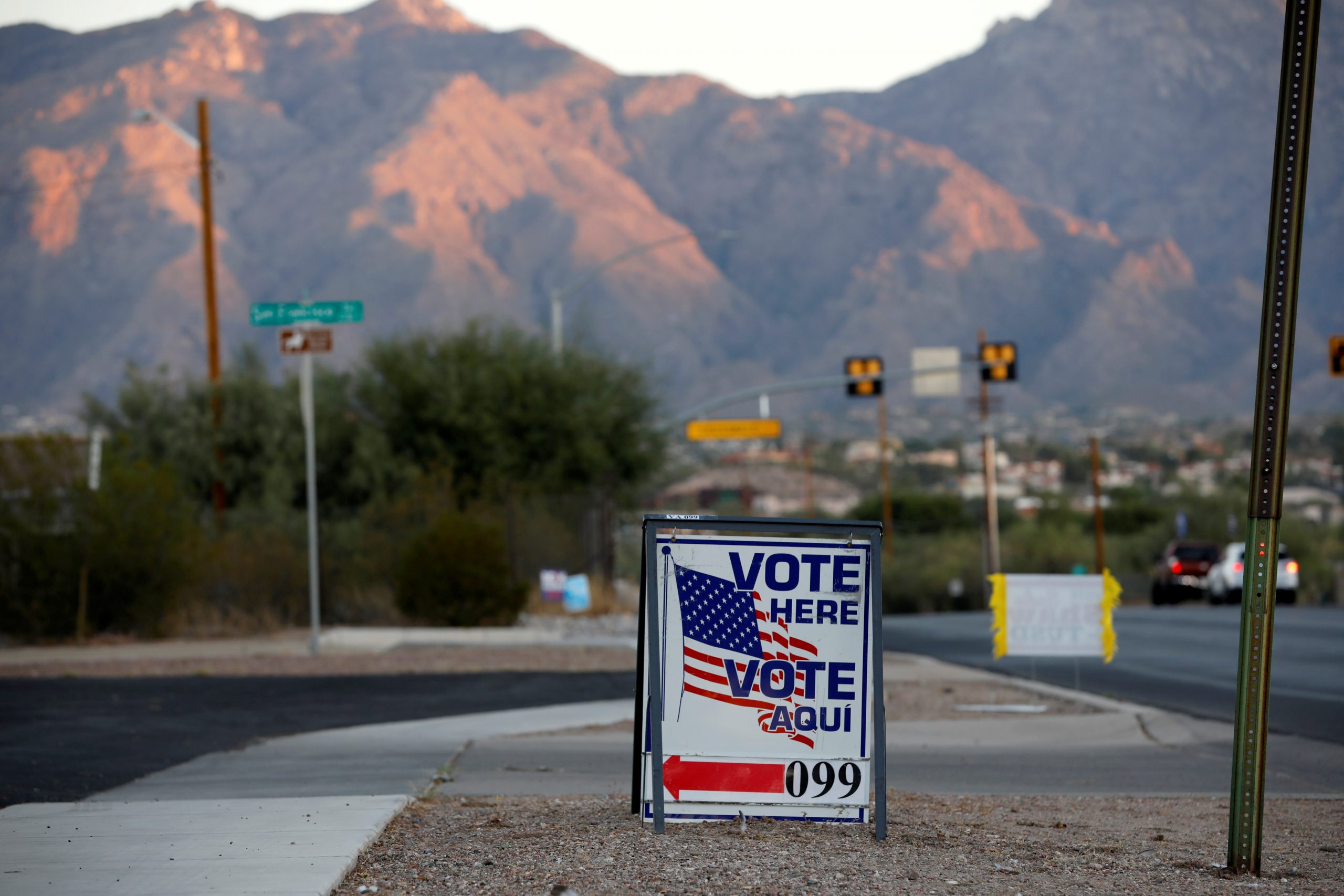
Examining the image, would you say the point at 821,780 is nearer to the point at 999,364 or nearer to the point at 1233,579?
the point at 999,364

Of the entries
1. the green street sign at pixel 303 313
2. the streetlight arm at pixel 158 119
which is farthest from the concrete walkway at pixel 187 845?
the streetlight arm at pixel 158 119

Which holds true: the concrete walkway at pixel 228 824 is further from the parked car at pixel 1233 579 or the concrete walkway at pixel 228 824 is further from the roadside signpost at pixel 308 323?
the parked car at pixel 1233 579

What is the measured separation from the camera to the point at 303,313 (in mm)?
19641

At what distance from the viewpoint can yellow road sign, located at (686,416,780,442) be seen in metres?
36.2

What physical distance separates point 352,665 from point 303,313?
4.68 metres

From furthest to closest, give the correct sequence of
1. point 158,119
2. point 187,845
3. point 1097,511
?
point 1097,511
point 158,119
point 187,845

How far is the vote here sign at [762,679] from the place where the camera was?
691 centimetres

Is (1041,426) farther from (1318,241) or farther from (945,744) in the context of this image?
(945,744)

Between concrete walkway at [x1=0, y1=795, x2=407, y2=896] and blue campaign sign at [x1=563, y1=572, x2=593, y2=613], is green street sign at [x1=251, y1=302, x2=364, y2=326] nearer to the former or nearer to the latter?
blue campaign sign at [x1=563, y1=572, x2=593, y2=613]

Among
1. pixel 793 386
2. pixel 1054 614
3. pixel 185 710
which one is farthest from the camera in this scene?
pixel 793 386

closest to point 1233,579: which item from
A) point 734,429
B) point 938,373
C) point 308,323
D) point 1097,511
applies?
point 938,373

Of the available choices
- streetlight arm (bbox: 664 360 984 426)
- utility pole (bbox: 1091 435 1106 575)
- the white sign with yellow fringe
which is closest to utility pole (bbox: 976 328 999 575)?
utility pole (bbox: 1091 435 1106 575)

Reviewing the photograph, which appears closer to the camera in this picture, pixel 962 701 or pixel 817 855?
Result: pixel 817 855

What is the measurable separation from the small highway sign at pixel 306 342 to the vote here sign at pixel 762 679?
1331cm
